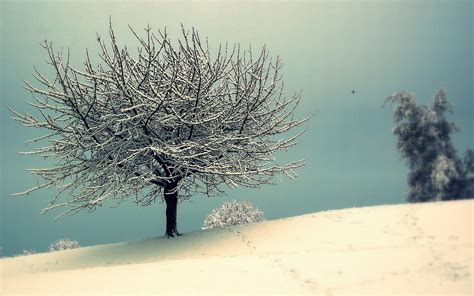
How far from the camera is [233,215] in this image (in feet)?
95.1

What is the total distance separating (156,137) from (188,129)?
1.05 m

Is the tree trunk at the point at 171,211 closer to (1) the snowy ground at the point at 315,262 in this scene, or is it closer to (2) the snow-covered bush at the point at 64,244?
(1) the snowy ground at the point at 315,262

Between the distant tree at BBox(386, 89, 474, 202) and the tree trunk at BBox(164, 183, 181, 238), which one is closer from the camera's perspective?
the tree trunk at BBox(164, 183, 181, 238)

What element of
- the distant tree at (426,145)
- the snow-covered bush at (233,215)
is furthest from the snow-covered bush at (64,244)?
the distant tree at (426,145)

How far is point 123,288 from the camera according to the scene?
7203 mm

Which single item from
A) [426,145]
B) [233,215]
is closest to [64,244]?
[233,215]

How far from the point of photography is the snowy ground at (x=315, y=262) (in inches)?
259

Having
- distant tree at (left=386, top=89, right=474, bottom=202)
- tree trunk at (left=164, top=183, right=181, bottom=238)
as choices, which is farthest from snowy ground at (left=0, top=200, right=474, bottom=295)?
distant tree at (left=386, top=89, right=474, bottom=202)

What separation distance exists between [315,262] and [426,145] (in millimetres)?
21903

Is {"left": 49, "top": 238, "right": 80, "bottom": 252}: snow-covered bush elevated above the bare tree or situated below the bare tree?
below

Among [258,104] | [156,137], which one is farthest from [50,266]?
[258,104]

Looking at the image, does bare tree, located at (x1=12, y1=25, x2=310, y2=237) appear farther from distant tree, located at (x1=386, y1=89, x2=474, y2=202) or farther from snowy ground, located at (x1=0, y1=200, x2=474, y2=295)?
distant tree, located at (x1=386, y1=89, x2=474, y2=202)

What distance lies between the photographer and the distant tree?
82.3 ft

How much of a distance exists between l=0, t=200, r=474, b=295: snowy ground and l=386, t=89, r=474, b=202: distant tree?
52.8 feet
